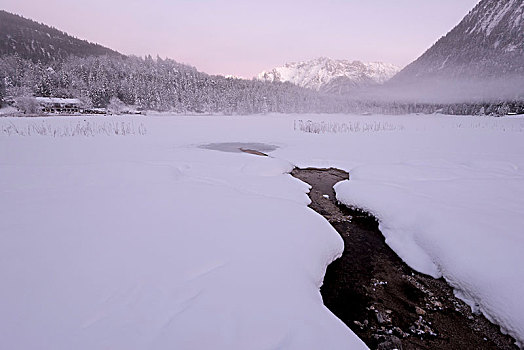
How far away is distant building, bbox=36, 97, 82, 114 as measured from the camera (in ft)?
181

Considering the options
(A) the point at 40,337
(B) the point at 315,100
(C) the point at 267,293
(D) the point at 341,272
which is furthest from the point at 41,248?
(B) the point at 315,100

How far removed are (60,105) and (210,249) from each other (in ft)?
245

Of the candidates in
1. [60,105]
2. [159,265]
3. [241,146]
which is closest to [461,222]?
[159,265]

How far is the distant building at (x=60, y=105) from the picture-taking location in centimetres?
5506

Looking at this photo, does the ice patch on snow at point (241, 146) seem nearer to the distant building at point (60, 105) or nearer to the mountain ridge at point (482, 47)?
the distant building at point (60, 105)

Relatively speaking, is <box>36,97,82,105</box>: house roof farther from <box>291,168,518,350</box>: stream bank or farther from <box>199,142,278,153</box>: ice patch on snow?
<box>291,168,518,350</box>: stream bank

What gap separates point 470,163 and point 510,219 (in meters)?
6.06

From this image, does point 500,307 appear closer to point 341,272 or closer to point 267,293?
point 341,272

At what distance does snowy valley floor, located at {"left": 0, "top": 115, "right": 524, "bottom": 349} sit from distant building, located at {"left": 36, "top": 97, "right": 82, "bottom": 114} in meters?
61.4

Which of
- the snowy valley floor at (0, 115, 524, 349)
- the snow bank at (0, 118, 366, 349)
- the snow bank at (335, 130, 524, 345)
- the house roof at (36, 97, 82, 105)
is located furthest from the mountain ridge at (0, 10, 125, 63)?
the snow bank at (335, 130, 524, 345)

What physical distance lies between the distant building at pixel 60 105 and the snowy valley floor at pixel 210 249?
61.4m

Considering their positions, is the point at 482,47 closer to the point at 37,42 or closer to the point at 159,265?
the point at 159,265

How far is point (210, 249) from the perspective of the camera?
381cm

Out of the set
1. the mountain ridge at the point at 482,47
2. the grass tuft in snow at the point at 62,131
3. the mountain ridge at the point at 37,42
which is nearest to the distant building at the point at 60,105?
the mountain ridge at the point at 37,42
